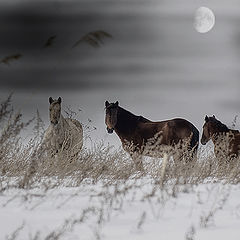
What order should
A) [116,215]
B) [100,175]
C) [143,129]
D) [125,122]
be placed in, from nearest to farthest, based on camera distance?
[116,215] < [100,175] < [143,129] < [125,122]

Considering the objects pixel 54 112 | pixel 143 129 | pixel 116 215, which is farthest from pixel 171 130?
pixel 116 215

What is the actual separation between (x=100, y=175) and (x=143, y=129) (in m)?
7.12

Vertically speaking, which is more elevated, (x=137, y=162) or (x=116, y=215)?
(x=137, y=162)

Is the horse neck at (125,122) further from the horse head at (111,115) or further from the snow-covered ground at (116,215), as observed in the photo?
the snow-covered ground at (116,215)

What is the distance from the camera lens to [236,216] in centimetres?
438

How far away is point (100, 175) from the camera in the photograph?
23.1 ft

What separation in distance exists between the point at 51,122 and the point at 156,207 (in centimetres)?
679

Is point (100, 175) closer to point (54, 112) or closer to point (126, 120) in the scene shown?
point (54, 112)

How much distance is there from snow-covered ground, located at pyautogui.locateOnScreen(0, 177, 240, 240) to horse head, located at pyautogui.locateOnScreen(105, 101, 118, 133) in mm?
8258

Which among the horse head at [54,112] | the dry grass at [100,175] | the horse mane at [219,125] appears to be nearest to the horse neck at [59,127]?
the horse head at [54,112]

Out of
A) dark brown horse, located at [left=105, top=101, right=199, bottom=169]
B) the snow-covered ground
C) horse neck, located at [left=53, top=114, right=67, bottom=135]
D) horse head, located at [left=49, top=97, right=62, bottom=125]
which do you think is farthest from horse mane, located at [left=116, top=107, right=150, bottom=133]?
the snow-covered ground

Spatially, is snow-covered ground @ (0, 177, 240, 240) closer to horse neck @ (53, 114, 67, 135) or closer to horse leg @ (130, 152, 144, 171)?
horse leg @ (130, 152, 144, 171)

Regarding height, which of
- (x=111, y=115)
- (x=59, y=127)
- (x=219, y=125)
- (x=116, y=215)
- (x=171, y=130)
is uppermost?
(x=111, y=115)

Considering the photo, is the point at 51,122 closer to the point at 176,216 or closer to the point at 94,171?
the point at 94,171
